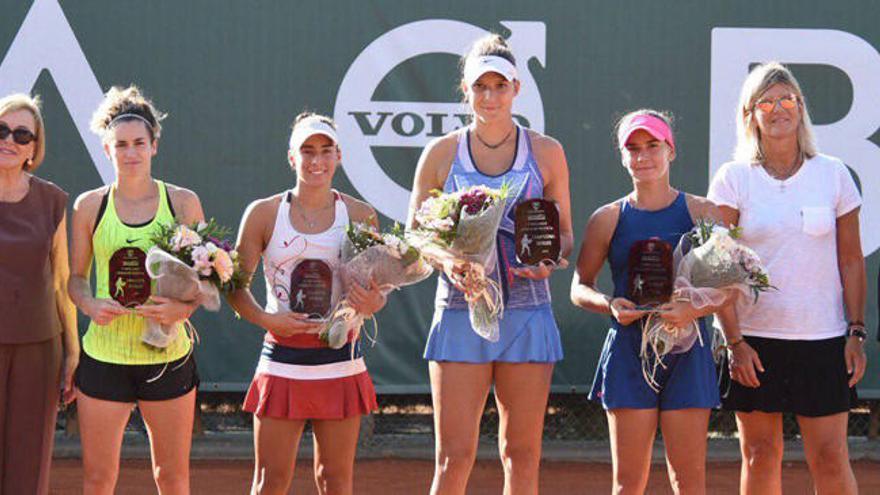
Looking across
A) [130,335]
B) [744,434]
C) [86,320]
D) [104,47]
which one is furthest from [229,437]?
[744,434]

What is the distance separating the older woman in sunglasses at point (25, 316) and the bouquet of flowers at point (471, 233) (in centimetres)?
131

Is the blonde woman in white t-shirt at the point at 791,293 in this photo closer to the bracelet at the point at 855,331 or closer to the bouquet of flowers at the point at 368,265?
the bracelet at the point at 855,331

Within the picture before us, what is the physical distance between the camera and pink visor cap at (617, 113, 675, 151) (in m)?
4.06

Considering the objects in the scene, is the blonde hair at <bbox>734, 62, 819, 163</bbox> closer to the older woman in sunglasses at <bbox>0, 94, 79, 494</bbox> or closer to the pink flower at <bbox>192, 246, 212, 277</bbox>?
the pink flower at <bbox>192, 246, 212, 277</bbox>

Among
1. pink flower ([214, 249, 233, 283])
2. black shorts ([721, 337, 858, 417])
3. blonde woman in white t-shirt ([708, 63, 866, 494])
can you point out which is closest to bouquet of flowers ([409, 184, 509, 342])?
pink flower ([214, 249, 233, 283])

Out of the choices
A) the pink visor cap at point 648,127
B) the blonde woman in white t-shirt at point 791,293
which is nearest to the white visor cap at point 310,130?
the pink visor cap at point 648,127

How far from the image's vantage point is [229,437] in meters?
6.90

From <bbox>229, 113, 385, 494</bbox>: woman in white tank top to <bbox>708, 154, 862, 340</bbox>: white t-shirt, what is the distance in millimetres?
1313

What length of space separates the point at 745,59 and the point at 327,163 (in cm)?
314

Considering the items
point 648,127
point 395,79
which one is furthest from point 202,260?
point 395,79

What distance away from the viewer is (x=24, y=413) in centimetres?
415

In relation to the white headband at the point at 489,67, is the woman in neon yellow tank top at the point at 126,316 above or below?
below

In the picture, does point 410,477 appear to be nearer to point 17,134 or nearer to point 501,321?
point 501,321

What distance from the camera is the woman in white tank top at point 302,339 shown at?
413cm
